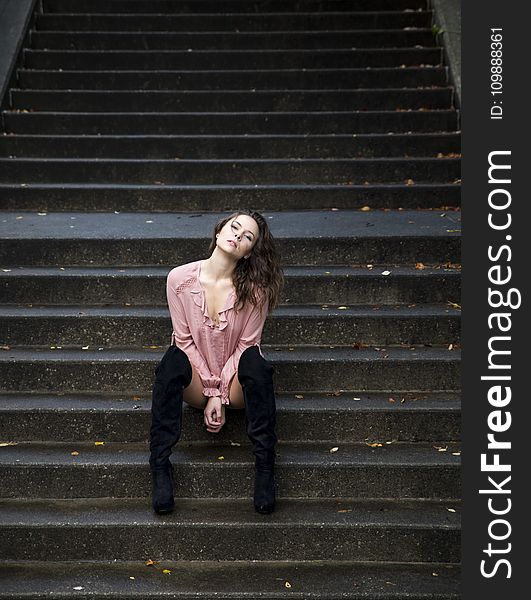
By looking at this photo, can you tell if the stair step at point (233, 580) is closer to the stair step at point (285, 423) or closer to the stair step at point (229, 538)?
the stair step at point (229, 538)

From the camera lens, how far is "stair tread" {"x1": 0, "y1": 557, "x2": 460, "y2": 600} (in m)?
4.70

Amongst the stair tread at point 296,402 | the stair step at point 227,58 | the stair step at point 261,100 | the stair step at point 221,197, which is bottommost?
the stair tread at point 296,402

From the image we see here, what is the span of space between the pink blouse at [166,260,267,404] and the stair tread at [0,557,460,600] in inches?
32.3

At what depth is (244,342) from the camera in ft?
17.0

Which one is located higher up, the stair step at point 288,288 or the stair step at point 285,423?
the stair step at point 288,288

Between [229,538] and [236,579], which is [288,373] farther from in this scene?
[236,579]

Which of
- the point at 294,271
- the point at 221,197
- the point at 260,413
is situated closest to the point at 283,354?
the point at 294,271

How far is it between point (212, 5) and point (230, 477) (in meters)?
5.99

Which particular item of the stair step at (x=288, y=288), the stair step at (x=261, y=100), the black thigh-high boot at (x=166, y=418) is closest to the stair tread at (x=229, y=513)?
the black thigh-high boot at (x=166, y=418)

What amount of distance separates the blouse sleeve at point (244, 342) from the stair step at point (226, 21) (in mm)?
5270

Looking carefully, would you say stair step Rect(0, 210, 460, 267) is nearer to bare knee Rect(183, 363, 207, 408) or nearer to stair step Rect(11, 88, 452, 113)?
bare knee Rect(183, 363, 207, 408)

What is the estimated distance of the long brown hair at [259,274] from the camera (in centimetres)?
518

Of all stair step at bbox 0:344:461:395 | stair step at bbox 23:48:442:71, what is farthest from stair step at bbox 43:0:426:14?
stair step at bbox 0:344:461:395

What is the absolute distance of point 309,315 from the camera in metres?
6.14
